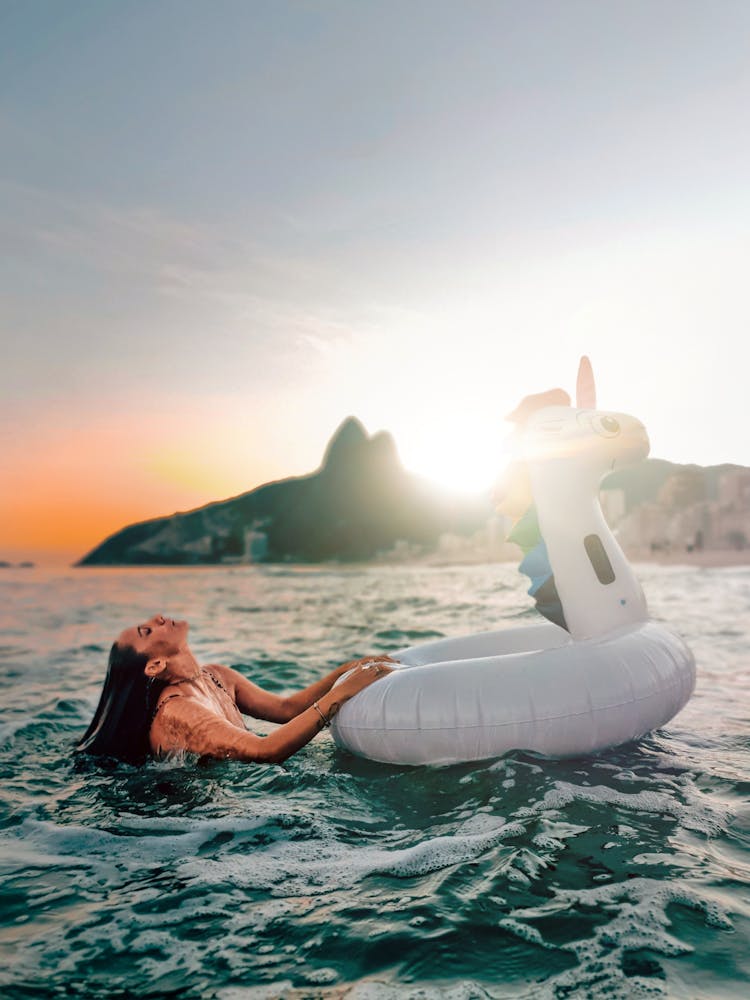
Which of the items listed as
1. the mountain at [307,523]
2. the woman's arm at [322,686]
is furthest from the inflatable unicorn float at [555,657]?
the mountain at [307,523]

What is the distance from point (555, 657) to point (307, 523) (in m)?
83.3

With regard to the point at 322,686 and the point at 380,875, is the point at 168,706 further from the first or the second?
the point at 380,875

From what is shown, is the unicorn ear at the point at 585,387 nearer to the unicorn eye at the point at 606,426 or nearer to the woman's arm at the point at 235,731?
the unicorn eye at the point at 606,426

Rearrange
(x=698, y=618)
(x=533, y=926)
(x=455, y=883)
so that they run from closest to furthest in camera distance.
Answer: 1. (x=533, y=926)
2. (x=455, y=883)
3. (x=698, y=618)

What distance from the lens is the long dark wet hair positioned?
4.12 meters

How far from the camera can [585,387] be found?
5.29 metres

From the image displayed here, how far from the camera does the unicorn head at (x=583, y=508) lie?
15.2ft

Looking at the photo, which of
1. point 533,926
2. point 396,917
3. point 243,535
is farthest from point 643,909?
point 243,535

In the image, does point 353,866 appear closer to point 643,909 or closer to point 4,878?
point 643,909

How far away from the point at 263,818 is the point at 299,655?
5990mm

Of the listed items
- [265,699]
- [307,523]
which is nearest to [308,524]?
[307,523]

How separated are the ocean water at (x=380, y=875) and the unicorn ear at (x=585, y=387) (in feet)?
7.73

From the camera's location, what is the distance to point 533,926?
7.68 feet

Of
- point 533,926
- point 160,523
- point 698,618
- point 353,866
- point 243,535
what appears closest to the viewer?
point 533,926
